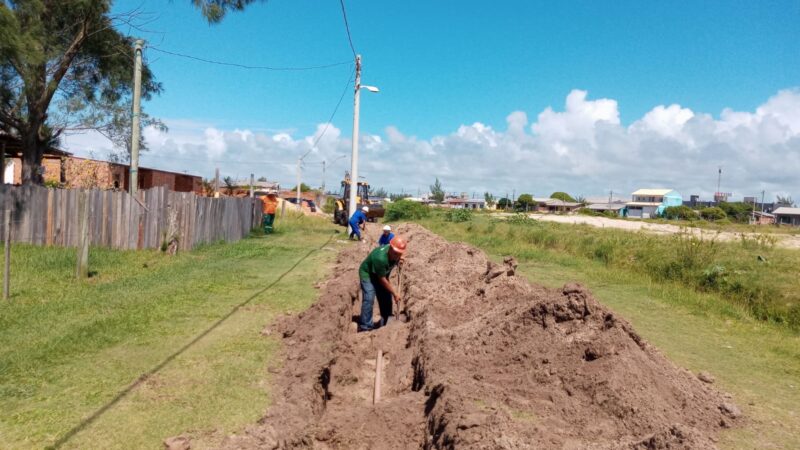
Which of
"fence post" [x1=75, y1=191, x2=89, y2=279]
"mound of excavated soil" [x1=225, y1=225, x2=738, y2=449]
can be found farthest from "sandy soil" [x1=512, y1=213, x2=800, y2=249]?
"fence post" [x1=75, y1=191, x2=89, y2=279]

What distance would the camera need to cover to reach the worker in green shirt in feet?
26.5

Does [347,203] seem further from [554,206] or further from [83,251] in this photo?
[554,206]

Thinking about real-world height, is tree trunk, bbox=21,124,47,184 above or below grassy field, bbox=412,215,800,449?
above

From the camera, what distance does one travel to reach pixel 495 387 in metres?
5.27

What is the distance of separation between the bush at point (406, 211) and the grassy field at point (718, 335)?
2550 centimetres

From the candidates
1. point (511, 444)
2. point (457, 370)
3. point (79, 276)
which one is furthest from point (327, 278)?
point (511, 444)

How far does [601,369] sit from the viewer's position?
5.25m

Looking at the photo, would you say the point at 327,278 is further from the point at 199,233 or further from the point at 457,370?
the point at 457,370

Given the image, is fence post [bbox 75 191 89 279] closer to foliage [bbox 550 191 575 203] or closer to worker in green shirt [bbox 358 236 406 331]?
worker in green shirt [bbox 358 236 406 331]

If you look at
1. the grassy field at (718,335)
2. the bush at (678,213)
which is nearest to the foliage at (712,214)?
the bush at (678,213)

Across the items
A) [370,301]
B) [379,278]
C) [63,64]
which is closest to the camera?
[379,278]

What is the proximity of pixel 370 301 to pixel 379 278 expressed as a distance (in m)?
0.40

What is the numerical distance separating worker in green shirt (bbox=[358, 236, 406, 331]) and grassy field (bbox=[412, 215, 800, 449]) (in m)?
3.80

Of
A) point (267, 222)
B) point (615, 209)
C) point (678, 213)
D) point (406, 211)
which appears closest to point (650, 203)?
point (615, 209)
